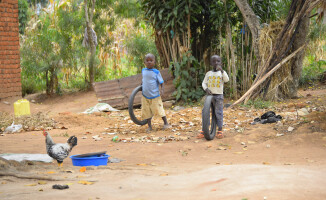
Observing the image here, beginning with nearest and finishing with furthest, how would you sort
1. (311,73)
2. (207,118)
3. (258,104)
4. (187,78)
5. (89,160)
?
(89,160)
(207,118)
(258,104)
(187,78)
(311,73)

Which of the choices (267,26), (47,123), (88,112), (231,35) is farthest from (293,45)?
(47,123)

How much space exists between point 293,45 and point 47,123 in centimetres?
591

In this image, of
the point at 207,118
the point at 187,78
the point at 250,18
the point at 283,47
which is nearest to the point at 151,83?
the point at 207,118

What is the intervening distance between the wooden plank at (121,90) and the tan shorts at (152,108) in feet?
9.62

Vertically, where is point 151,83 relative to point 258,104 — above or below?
above

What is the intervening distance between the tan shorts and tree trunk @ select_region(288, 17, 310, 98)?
4000 mm

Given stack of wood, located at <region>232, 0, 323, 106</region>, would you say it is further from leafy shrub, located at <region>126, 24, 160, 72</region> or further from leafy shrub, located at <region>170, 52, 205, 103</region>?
leafy shrub, located at <region>126, 24, 160, 72</region>

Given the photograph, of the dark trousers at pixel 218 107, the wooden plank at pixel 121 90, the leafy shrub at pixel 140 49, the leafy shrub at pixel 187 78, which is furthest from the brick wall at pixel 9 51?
the dark trousers at pixel 218 107

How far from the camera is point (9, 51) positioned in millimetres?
11125

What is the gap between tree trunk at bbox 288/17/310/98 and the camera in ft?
30.2

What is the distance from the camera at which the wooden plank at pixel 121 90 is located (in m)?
10.2

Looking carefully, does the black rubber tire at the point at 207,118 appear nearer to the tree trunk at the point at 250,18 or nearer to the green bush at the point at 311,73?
the tree trunk at the point at 250,18

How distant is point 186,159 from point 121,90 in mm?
5546

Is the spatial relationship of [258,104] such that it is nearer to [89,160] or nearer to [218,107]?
[218,107]
